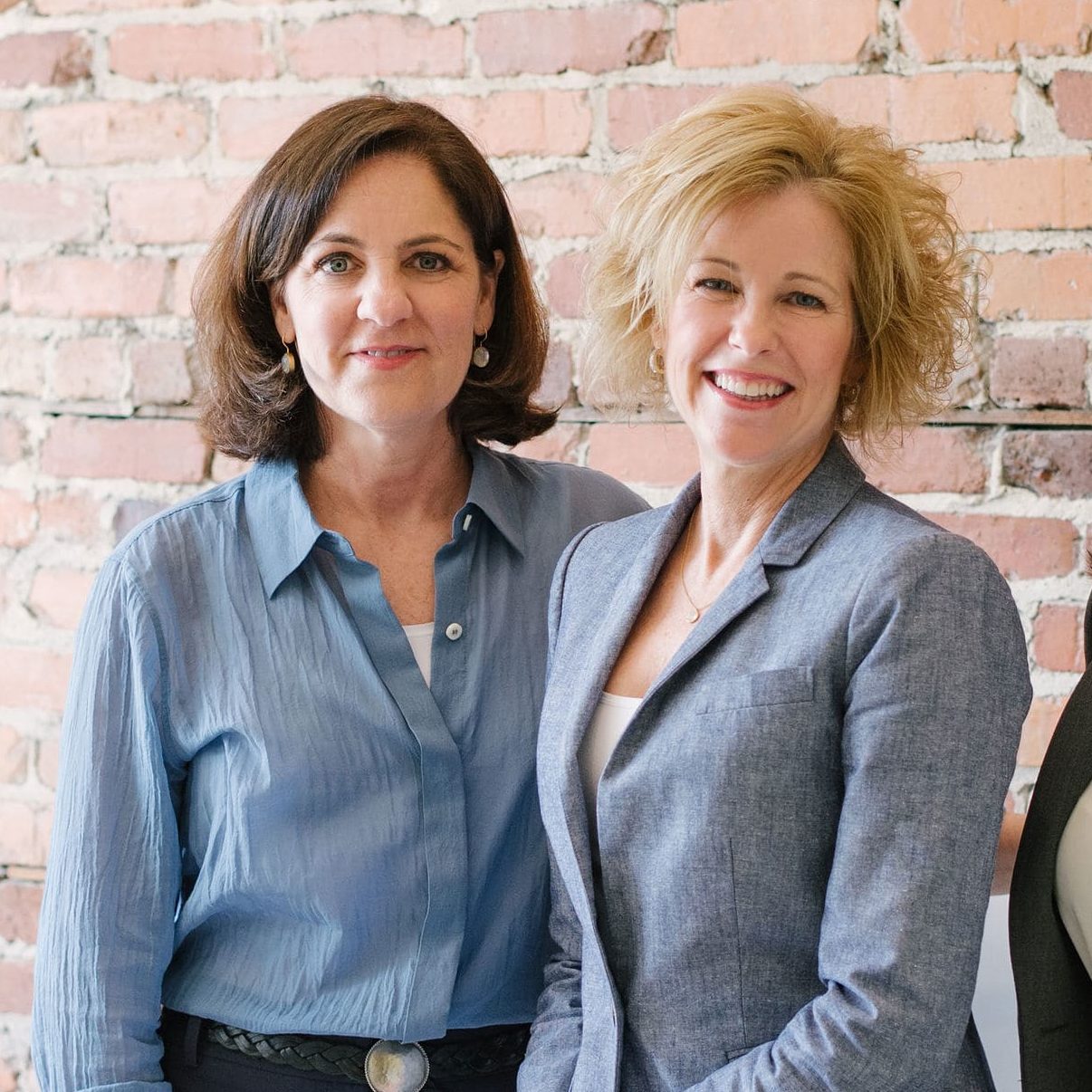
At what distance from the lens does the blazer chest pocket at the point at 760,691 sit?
99 cm

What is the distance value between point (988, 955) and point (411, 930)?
1.84 ft

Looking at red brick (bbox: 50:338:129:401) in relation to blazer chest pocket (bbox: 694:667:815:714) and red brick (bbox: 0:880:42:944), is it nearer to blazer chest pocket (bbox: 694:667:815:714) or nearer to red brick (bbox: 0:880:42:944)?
red brick (bbox: 0:880:42:944)

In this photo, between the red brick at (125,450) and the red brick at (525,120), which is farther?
the red brick at (125,450)

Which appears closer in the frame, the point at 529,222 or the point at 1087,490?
the point at 1087,490

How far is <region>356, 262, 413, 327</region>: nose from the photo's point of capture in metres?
1.25

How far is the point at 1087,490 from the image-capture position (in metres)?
1.49

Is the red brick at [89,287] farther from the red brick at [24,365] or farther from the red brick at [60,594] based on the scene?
the red brick at [60,594]

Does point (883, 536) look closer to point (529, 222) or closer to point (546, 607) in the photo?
point (546, 607)

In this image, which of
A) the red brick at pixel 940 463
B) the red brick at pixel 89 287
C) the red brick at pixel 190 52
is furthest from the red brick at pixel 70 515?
the red brick at pixel 940 463

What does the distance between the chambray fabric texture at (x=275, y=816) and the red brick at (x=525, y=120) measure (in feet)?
1.91

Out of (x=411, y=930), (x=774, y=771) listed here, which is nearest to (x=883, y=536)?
(x=774, y=771)

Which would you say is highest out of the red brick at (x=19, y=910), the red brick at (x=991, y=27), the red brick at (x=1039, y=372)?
the red brick at (x=991, y=27)

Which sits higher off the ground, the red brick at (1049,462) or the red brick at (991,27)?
the red brick at (991,27)

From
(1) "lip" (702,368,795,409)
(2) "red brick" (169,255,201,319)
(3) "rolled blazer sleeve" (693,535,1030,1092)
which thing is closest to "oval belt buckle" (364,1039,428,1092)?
(3) "rolled blazer sleeve" (693,535,1030,1092)
